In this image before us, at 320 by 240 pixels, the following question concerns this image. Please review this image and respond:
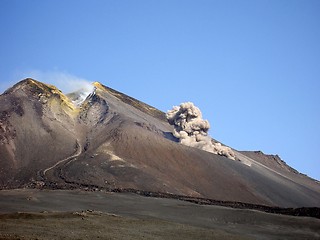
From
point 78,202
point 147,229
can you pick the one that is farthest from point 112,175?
point 147,229

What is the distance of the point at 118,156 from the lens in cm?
9975

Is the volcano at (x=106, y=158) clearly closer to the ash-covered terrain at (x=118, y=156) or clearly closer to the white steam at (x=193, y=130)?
the ash-covered terrain at (x=118, y=156)

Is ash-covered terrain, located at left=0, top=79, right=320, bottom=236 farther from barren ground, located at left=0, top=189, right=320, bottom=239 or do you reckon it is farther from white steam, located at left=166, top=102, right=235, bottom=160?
barren ground, located at left=0, top=189, right=320, bottom=239

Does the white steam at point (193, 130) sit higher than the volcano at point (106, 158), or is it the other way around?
the white steam at point (193, 130)

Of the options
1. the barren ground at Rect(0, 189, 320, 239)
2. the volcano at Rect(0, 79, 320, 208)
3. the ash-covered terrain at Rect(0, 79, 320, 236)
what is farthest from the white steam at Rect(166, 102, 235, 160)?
the barren ground at Rect(0, 189, 320, 239)

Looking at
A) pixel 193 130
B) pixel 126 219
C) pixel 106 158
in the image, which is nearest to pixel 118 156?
pixel 106 158

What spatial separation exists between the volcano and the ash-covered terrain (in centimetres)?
19

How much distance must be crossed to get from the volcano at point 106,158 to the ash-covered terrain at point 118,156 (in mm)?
188

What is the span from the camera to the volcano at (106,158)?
287 ft

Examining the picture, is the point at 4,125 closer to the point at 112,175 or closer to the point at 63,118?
the point at 63,118

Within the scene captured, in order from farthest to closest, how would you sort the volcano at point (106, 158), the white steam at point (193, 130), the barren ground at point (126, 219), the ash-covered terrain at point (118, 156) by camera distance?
1. the white steam at point (193, 130)
2. the volcano at point (106, 158)
3. the ash-covered terrain at point (118, 156)
4. the barren ground at point (126, 219)

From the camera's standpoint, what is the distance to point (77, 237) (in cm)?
3344

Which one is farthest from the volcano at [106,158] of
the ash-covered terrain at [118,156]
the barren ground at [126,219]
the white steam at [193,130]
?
the barren ground at [126,219]

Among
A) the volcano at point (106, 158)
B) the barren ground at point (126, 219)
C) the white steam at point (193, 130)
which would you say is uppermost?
the white steam at point (193, 130)
